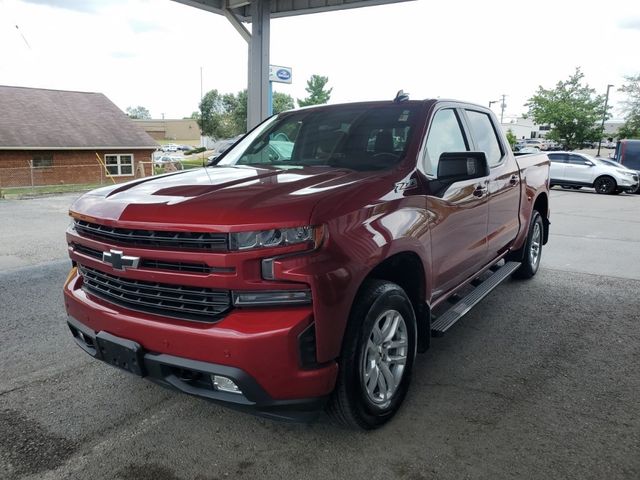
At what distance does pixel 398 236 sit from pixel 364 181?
36cm

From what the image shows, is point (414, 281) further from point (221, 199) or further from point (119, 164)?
point (119, 164)

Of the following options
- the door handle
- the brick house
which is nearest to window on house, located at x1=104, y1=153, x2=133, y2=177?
Result: the brick house

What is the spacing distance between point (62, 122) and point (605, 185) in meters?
29.5

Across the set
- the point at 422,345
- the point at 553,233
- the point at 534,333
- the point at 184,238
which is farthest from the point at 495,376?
the point at 553,233

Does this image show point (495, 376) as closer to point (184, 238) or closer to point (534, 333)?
point (534, 333)

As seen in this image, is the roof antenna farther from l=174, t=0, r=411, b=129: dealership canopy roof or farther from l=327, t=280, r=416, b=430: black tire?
l=174, t=0, r=411, b=129: dealership canopy roof

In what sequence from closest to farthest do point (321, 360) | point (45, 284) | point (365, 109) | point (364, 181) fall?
1. point (321, 360)
2. point (364, 181)
3. point (365, 109)
4. point (45, 284)

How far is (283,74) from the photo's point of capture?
39.3ft

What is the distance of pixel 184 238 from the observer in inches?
96.3

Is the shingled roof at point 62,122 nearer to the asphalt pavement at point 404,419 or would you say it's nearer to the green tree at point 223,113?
the asphalt pavement at point 404,419

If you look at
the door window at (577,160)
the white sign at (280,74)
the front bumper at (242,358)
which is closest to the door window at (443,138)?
the front bumper at (242,358)

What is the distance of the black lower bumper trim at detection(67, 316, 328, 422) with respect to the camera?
7.79 ft

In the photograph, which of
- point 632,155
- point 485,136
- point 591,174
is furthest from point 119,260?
point 632,155

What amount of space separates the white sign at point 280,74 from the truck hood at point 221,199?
8.70 m
